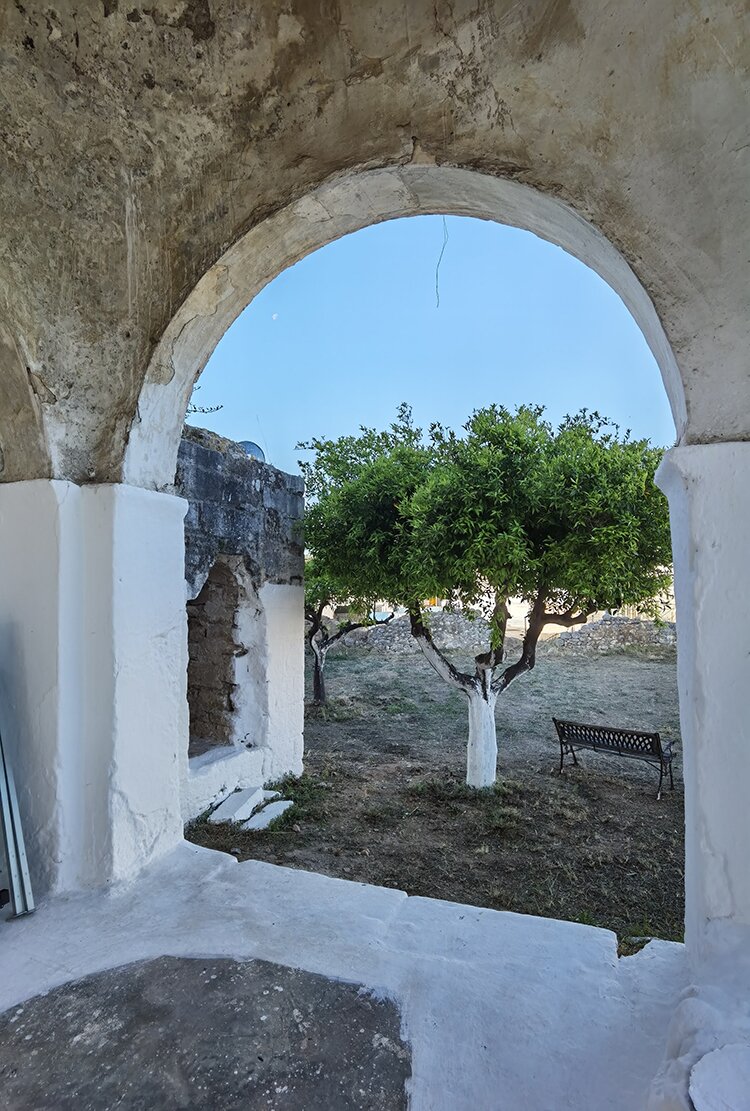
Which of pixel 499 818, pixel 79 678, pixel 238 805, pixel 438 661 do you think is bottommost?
pixel 499 818

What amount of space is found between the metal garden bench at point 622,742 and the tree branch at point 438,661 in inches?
59.6

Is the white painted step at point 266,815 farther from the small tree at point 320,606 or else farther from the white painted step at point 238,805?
the small tree at point 320,606

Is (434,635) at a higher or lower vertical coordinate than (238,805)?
higher

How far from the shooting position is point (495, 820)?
6.32m

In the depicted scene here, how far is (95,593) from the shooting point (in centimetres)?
213

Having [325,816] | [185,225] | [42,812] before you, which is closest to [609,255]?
[185,225]

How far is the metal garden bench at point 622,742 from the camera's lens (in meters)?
7.25

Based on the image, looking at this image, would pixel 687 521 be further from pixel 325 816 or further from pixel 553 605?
pixel 553 605

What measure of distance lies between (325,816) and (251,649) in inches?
81.3

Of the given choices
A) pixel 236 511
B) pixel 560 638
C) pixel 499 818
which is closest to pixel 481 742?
pixel 499 818

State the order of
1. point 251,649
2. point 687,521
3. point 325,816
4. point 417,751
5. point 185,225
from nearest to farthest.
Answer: point 687,521, point 185,225, point 325,816, point 251,649, point 417,751

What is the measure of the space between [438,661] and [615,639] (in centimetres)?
1033

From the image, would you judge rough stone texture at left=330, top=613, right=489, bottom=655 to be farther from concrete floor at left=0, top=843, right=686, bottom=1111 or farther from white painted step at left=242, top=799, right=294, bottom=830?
concrete floor at left=0, top=843, right=686, bottom=1111

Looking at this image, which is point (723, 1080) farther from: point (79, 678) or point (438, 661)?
point (438, 661)
